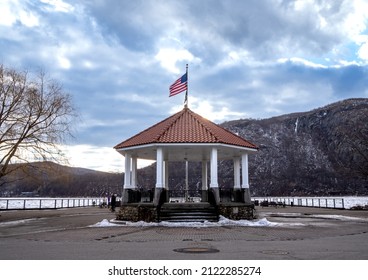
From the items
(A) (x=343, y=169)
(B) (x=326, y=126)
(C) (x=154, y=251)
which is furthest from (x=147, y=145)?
(B) (x=326, y=126)

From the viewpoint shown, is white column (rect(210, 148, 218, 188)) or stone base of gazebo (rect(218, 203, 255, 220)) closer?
stone base of gazebo (rect(218, 203, 255, 220))

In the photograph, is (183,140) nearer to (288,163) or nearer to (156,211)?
(156,211)

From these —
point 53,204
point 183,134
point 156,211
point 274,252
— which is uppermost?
point 183,134

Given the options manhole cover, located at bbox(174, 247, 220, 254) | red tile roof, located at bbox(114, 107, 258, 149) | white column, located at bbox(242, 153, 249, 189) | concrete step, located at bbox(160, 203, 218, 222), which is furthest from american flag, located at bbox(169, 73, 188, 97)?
manhole cover, located at bbox(174, 247, 220, 254)

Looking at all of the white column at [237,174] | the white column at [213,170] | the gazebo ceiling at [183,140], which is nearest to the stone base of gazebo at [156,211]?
the white column at [213,170]

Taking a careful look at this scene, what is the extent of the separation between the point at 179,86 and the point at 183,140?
4888 mm

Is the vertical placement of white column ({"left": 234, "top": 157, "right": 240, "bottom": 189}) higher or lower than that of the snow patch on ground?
higher

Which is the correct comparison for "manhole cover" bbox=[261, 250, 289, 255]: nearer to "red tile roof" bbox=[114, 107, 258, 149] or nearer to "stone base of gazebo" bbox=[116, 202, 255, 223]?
"stone base of gazebo" bbox=[116, 202, 255, 223]

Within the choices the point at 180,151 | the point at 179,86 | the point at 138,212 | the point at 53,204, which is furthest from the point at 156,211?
the point at 53,204

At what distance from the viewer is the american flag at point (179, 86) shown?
24.5 m

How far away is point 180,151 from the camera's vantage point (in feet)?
79.8

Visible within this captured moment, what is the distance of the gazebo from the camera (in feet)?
68.3

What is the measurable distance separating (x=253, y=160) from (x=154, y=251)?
496 feet

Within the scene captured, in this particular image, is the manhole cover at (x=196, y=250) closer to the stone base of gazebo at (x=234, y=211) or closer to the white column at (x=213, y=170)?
the stone base of gazebo at (x=234, y=211)
